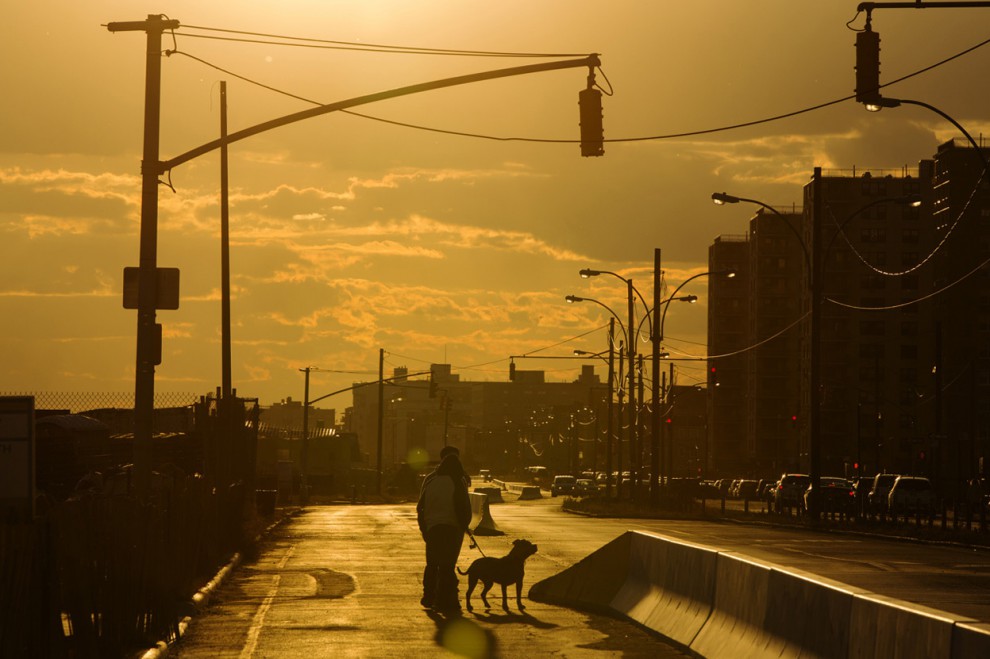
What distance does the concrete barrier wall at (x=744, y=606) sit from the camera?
7.82 m

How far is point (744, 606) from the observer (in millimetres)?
11555

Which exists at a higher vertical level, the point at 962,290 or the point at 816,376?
the point at 962,290

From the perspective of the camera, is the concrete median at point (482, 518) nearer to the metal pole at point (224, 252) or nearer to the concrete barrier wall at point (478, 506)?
the concrete barrier wall at point (478, 506)

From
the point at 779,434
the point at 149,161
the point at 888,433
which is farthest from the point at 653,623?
the point at 779,434

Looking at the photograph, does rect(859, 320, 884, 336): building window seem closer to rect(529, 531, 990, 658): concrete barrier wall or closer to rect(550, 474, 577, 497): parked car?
rect(550, 474, 577, 497): parked car

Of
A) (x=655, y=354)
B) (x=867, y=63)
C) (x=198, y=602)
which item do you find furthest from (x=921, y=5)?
(x=655, y=354)

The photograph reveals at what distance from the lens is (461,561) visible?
24.6 m

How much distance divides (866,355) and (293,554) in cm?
12113

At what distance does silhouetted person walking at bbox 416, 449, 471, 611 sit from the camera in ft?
54.9

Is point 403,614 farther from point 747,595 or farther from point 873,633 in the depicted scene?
point 873,633

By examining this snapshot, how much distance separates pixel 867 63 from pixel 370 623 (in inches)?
411

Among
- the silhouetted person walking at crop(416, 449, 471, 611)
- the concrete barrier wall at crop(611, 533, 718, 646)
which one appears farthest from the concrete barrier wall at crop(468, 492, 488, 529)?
the concrete barrier wall at crop(611, 533, 718, 646)

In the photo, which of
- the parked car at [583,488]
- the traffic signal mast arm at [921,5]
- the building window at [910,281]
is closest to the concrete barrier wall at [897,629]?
the traffic signal mast arm at [921,5]

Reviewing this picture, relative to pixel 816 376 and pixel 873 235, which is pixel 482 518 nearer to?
pixel 816 376
